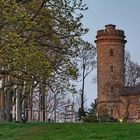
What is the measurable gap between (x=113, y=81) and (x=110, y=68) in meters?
4.67

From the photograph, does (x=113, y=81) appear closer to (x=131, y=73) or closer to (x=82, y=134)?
(x=131, y=73)

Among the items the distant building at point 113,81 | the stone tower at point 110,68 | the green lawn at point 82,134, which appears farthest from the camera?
the stone tower at point 110,68

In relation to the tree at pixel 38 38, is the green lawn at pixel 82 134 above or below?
below

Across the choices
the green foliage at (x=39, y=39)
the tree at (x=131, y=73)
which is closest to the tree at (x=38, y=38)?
the green foliage at (x=39, y=39)

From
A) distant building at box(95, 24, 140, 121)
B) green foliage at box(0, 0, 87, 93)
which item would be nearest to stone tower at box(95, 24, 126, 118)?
distant building at box(95, 24, 140, 121)

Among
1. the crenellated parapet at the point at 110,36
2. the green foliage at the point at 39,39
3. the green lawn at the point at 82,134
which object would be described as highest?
the crenellated parapet at the point at 110,36

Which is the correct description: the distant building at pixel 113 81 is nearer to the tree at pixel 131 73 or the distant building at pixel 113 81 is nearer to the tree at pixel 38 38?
the tree at pixel 131 73

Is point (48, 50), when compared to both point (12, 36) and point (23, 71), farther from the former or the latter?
point (12, 36)

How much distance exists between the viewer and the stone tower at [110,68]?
112 m

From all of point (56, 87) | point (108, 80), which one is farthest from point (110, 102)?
point (56, 87)

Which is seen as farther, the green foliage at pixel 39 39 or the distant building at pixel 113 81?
the distant building at pixel 113 81

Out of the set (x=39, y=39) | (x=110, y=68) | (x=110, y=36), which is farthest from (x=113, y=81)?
(x=39, y=39)

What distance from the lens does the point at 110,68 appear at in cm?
11706

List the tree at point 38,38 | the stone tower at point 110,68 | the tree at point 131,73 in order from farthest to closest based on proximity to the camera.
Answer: the stone tower at point 110,68 < the tree at point 131,73 < the tree at point 38,38
